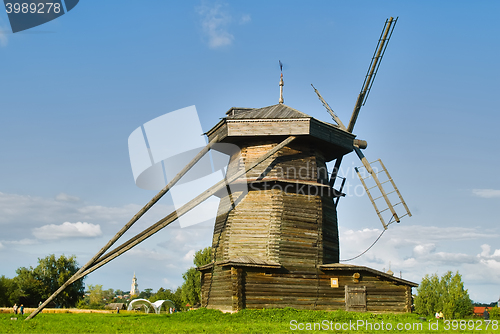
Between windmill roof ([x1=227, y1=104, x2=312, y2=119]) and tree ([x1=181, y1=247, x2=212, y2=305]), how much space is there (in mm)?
24860

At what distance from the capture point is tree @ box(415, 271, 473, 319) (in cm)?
4478

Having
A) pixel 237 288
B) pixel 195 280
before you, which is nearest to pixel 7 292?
pixel 195 280

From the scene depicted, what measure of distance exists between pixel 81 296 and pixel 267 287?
38500mm

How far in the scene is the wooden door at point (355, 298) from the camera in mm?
17234

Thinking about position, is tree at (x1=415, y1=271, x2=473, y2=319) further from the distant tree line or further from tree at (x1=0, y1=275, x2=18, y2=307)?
tree at (x1=0, y1=275, x2=18, y2=307)

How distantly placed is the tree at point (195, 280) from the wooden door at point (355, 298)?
2663 cm

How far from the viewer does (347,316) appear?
15.5 meters

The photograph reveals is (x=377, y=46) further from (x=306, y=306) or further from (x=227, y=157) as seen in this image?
(x=306, y=306)

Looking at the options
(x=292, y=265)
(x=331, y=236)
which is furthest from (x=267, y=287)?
(x=331, y=236)

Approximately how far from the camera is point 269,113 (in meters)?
19.5

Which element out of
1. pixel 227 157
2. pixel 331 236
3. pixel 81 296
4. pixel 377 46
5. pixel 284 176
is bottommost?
pixel 81 296

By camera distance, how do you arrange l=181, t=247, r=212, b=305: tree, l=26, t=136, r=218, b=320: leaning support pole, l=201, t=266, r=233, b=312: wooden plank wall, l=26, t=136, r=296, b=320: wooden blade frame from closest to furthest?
1. l=26, t=136, r=218, b=320: leaning support pole
2. l=26, t=136, r=296, b=320: wooden blade frame
3. l=201, t=266, r=233, b=312: wooden plank wall
4. l=181, t=247, r=212, b=305: tree

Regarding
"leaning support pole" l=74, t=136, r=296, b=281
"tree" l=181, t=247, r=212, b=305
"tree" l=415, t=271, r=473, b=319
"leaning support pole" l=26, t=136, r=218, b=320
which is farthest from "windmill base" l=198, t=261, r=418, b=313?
"tree" l=415, t=271, r=473, b=319

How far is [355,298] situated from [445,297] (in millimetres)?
36922
